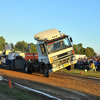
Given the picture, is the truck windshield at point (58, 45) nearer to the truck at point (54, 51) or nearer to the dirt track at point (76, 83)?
the truck at point (54, 51)

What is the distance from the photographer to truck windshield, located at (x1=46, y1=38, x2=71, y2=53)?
12102mm

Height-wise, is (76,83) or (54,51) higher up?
(54,51)

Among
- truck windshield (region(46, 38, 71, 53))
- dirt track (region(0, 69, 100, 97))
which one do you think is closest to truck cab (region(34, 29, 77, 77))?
truck windshield (region(46, 38, 71, 53))

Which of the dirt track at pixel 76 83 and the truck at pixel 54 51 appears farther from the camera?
the truck at pixel 54 51

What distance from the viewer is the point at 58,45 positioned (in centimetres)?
1241

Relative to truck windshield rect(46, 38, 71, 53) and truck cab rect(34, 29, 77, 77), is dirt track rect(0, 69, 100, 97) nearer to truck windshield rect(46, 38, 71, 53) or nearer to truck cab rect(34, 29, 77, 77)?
truck cab rect(34, 29, 77, 77)

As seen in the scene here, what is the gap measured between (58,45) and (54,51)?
655 mm

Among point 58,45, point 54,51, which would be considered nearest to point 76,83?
point 54,51

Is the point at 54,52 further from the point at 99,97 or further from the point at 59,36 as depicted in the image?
the point at 99,97

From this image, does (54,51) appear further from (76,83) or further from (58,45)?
(76,83)

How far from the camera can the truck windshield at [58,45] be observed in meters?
12.1

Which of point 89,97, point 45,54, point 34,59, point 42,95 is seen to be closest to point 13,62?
point 34,59

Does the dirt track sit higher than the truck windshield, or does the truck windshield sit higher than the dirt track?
the truck windshield

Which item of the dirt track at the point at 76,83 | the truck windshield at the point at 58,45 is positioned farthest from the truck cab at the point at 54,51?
the dirt track at the point at 76,83
